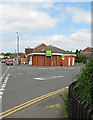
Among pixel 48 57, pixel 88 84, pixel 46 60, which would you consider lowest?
pixel 88 84

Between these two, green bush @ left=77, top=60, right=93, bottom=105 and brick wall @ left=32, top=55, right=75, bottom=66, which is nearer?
green bush @ left=77, top=60, right=93, bottom=105

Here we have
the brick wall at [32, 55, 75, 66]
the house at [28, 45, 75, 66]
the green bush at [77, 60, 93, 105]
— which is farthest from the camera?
the brick wall at [32, 55, 75, 66]

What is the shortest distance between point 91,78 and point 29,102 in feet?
13.1

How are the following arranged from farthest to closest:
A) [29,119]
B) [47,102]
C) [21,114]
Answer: [47,102] < [21,114] < [29,119]

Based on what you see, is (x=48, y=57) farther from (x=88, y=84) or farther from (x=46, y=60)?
(x=88, y=84)

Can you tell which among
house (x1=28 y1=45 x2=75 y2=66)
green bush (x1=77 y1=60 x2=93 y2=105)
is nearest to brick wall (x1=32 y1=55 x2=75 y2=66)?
house (x1=28 y1=45 x2=75 y2=66)

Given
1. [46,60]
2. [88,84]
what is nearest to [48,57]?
[46,60]

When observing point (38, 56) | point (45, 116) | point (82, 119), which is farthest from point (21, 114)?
point (38, 56)

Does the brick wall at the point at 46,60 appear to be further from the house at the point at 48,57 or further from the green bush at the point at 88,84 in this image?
the green bush at the point at 88,84

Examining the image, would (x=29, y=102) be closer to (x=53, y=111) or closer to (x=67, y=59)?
(x=53, y=111)

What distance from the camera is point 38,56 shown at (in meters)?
40.2

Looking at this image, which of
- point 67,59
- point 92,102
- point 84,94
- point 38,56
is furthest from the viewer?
point 67,59

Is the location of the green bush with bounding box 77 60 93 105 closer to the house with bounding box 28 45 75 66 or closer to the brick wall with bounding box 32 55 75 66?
the house with bounding box 28 45 75 66

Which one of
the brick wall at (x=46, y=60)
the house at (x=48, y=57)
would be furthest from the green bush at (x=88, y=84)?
the brick wall at (x=46, y=60)
